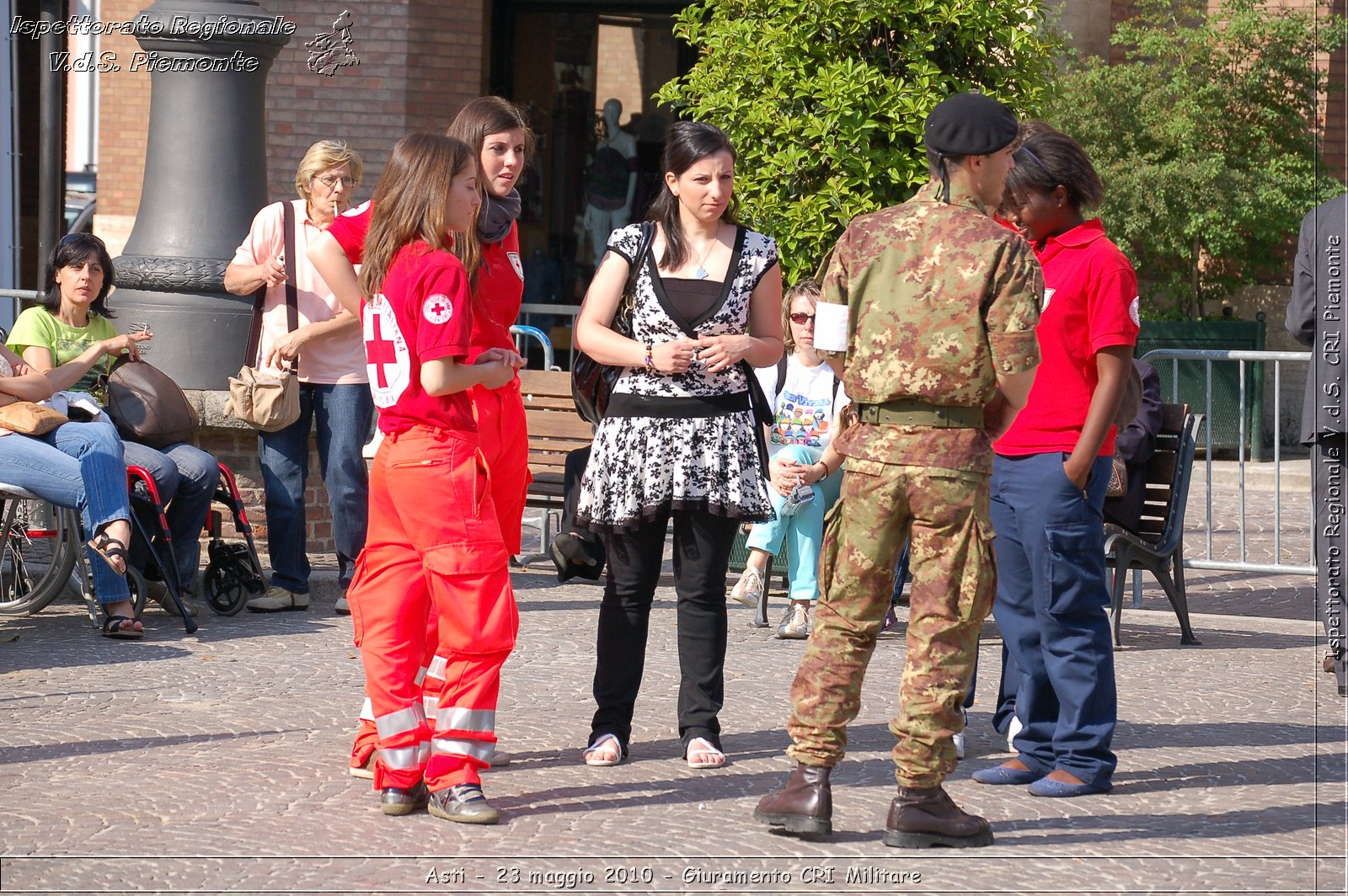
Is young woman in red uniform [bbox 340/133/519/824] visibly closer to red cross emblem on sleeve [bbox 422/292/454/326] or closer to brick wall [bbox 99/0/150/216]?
red cross emblem on sleeve [bbox 422/292/454/326]

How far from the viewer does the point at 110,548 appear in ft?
22.6

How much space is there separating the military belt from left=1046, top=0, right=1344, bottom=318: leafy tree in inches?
498

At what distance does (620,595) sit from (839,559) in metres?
1.06

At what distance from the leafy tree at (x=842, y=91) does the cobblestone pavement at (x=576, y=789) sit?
116 inches

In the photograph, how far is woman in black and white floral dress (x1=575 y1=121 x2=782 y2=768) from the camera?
5.30 metres

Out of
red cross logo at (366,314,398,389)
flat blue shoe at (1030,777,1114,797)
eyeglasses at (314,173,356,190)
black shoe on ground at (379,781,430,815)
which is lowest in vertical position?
flat blue shoe at (1030,777,1114,797)

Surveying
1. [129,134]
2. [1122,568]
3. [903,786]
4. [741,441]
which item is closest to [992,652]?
[1122,568]

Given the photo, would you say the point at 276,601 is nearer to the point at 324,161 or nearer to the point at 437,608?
the point at 324,161

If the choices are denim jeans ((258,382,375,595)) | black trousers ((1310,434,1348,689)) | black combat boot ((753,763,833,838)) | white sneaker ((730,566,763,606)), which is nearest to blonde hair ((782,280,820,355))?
white sneaker ((730,566,763,606))

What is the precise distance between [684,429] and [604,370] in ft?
1.20

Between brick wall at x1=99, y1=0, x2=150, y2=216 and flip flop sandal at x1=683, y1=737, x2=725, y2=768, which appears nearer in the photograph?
flip flop sandal at x1=683, y1=737, x2=725, y2=768

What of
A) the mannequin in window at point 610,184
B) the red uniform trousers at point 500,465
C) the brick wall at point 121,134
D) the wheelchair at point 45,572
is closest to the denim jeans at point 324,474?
the wheelchair at point 45,572

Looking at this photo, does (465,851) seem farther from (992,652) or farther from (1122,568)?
(1122,568)

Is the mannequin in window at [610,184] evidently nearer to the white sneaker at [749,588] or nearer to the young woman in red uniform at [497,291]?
the white sneaker at [749,588]
